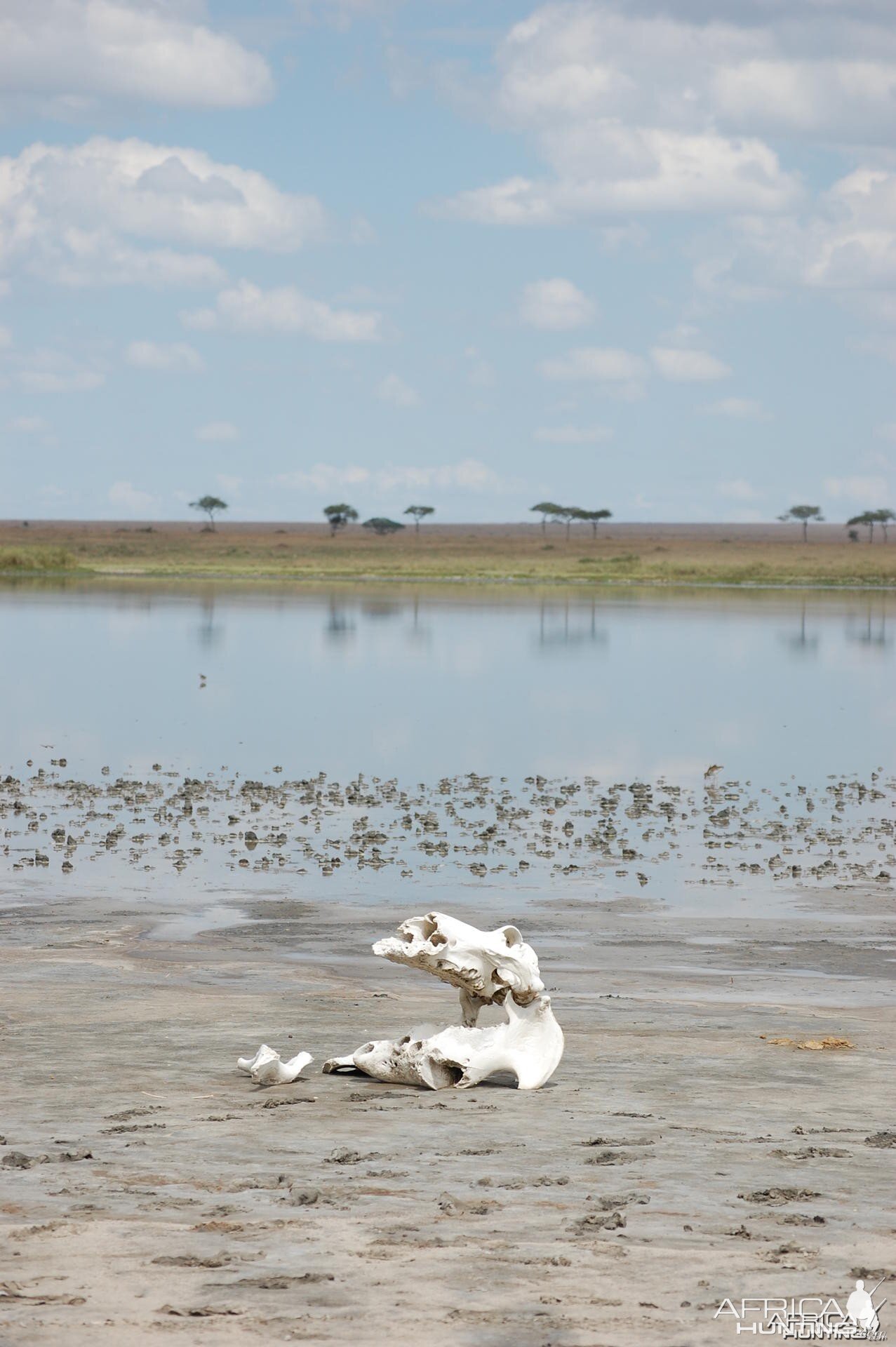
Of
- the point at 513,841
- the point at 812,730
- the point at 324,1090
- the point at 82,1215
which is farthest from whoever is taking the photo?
the point at 812,730

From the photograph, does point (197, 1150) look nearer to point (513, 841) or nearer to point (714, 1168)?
point (714, 1168)

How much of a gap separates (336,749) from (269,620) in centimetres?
3588

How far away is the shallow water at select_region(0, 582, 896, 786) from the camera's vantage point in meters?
28.4

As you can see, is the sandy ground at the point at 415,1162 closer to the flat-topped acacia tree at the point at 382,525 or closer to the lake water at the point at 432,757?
the lake water at the point at 432,757

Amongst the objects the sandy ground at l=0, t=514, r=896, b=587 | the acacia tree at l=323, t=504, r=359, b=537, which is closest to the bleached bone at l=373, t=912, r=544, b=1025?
the sandy ground at l=0, t=514, r=896, b=587

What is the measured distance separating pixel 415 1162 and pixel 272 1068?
1555 millimetres

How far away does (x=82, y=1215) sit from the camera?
22.9 ft

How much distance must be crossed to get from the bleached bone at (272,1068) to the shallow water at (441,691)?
1575 cm

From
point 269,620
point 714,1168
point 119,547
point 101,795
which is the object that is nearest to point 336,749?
point 101,795

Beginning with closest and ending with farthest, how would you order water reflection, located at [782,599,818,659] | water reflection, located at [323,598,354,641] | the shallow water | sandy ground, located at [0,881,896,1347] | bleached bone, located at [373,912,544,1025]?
sandy ground, located at [0,881,896,1347], bleached bone, located at [373,912,544,1025], the shallow water, water reflection, located at [782,599,818,659], water reflection, located at [323,598,354,641]

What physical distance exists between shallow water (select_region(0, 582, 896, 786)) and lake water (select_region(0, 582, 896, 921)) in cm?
14

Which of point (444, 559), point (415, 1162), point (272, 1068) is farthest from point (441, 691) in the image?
point (444, 559)

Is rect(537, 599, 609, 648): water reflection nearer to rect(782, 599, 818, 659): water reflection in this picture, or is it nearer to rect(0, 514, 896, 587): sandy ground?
rect(782, 599, 818, 659): water reflection

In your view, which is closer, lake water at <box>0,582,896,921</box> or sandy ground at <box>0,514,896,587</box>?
lake water at <box>0,582,896,921</box>
